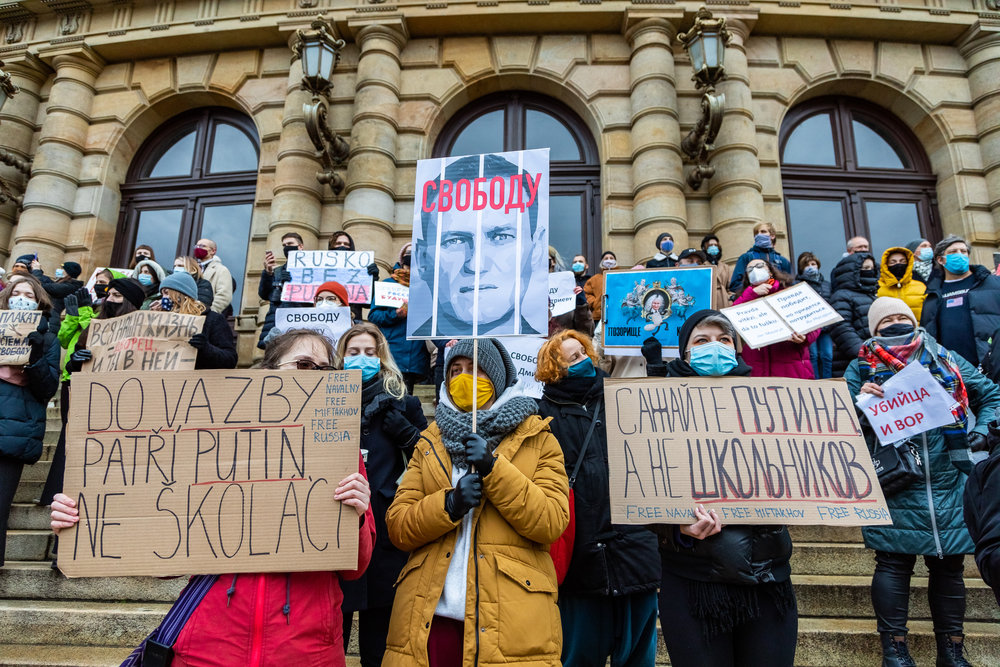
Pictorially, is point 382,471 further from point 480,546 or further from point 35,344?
point 35,344

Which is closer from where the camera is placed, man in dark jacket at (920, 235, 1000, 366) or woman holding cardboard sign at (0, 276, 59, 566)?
woman holding cardboard sign at (0, 276, 59, 566)

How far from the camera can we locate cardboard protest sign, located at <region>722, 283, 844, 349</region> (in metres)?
5.52

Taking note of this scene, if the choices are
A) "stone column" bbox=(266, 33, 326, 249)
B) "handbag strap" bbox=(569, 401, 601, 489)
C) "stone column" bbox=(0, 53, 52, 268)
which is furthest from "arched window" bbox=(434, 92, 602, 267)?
"stone column" bbox=(0, 53, 52, 268)

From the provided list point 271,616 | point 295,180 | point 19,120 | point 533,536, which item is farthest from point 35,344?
point 19,120

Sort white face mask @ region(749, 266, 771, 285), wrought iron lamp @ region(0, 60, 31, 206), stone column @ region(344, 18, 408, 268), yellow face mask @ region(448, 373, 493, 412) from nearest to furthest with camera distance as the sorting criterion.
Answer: yellow face mask @ region(448, 373, 493, 412)
white face mask @ region(749, 266, 771, 285)
stone column @ region(344, 18, 408, 268)
wrought iron lamp @ region(0, 60, 31, 206)

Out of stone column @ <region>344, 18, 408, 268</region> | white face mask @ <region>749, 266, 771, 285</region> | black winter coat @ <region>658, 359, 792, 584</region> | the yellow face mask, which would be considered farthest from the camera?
stone column @ <region>344, 18, 408, 268</region>

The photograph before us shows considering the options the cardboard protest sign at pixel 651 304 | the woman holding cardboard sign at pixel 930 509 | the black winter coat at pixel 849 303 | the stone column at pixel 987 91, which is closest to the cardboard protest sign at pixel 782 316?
the cardboard protest sign at pixel 651 304

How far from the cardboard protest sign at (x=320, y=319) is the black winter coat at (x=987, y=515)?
14.7 feet

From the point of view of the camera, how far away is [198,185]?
11.3 meters

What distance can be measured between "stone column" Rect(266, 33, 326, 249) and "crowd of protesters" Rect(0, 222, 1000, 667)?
17.4 ft

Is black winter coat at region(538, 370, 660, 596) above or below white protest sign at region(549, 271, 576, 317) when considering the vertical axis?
below

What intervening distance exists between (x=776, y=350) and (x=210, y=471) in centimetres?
508

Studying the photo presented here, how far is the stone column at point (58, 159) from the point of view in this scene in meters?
10.6

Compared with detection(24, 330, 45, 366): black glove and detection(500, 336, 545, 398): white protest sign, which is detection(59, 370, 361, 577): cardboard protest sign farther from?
detection(500, 336, 545, 398): white protest sign
